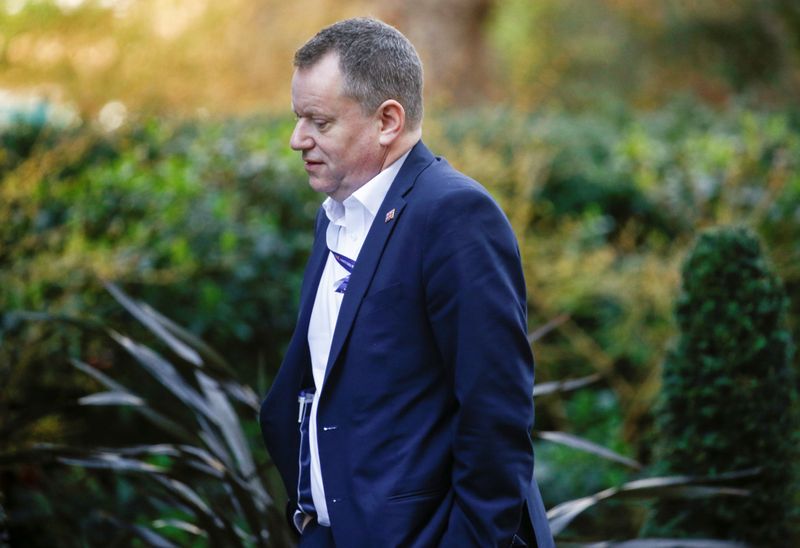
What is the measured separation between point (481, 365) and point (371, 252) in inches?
13.6

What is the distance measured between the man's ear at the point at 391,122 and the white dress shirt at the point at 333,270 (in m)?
0.07

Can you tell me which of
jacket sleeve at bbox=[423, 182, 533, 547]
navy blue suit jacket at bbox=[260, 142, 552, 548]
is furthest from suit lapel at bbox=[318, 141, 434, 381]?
jacket sleeve at bbox=[423, 182, 533, 547]

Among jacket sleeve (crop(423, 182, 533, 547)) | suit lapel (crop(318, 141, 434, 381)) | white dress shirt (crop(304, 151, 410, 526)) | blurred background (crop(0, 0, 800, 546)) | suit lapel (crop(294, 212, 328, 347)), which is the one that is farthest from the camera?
blurred background (crop(0, 0, 800, 546))

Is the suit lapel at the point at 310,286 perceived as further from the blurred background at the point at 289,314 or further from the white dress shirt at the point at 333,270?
the blurred background at the point at 289,314

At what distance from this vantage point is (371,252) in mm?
2076

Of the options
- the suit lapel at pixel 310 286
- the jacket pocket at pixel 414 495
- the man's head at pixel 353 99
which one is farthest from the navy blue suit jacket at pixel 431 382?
the suit lapel at pixel 310 286

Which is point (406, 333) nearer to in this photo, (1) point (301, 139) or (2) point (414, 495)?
(2) point (414, 495)

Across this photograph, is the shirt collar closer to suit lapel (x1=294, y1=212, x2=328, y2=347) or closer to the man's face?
the man's face

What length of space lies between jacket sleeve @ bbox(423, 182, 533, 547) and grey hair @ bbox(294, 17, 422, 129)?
0.91 ft

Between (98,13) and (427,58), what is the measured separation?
423cm

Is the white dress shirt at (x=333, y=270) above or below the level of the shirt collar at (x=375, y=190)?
below

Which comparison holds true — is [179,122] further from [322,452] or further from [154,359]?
[322,452]

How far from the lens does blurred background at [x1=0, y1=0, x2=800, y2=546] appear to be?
345 centimetres

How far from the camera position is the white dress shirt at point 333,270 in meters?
2.15
